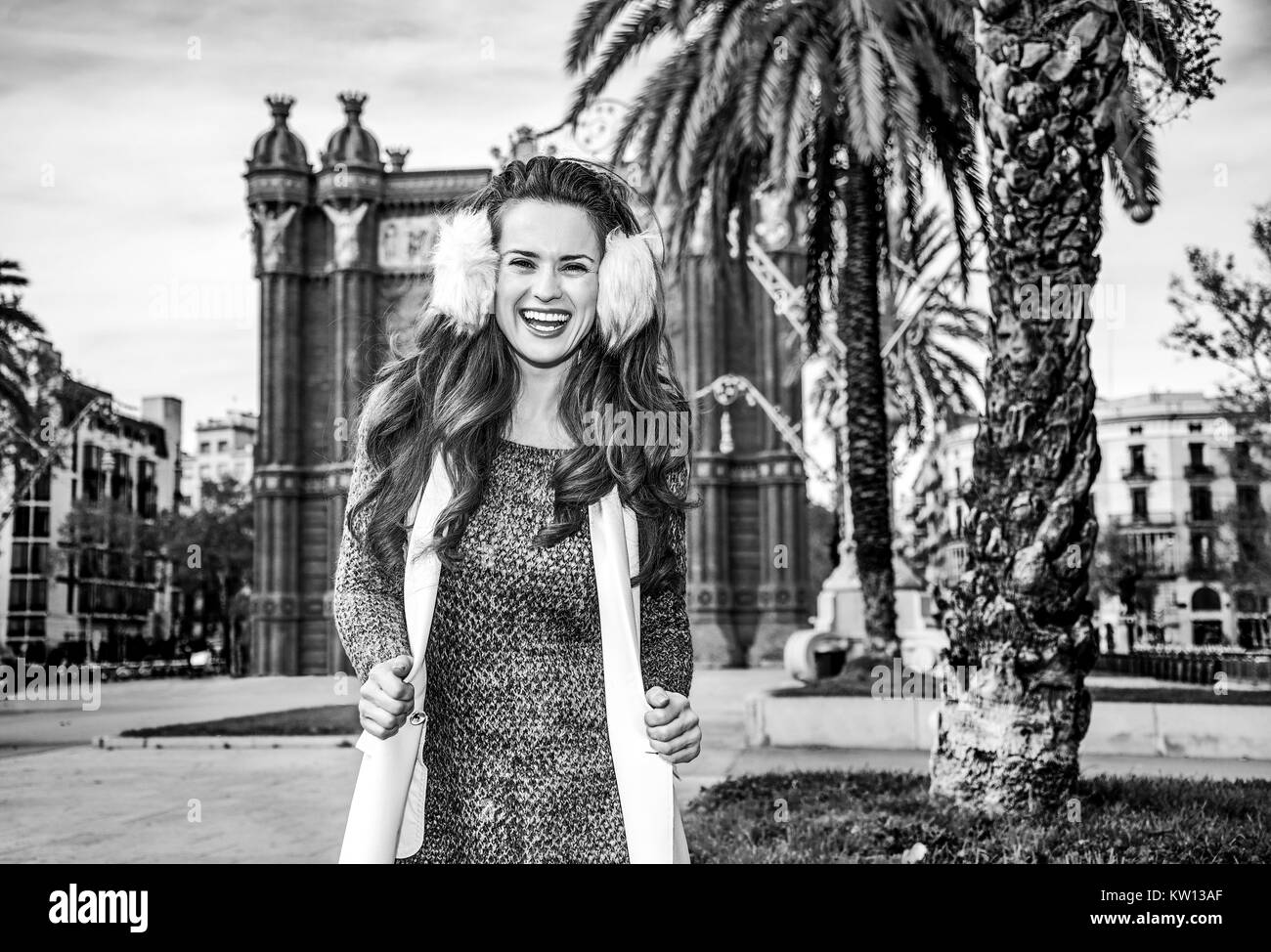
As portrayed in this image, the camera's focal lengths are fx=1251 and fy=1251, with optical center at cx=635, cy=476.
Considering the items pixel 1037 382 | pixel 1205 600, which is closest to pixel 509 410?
pixel 1037 382

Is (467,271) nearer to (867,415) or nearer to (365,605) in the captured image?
(365,605)

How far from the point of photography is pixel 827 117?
47.6ft

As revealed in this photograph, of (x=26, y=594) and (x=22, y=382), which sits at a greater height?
(x=22, y=382)

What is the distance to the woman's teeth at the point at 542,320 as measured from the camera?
2.80m

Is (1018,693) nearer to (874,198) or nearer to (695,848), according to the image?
(695,848)

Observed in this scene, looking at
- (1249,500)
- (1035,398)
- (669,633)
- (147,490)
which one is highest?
(147,490)

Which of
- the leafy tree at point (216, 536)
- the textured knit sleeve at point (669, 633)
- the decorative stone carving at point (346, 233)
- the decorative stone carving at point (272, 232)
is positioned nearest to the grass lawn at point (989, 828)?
the textured knit sleeve at point (669, 633)

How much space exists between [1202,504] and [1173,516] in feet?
32.9

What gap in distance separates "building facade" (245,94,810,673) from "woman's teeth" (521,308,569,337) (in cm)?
3057

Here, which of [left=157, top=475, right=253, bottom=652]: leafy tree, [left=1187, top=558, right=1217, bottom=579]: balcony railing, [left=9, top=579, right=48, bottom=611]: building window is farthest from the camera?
[left=9, top=579, right=48, bottom=611]: building window

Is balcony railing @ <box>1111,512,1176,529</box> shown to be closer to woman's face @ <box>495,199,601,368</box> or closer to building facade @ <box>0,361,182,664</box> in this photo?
building facade @ <box>0,361,182,664</box>

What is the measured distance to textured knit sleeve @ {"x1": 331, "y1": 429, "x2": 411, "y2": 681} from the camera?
2441 millimetres

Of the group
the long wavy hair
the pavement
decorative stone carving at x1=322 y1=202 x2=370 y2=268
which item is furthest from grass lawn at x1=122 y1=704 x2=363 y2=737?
decorative stone carving at x1=322 y1=202 x2=370 y2=268

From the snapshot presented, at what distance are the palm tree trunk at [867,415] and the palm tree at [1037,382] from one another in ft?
23.3
